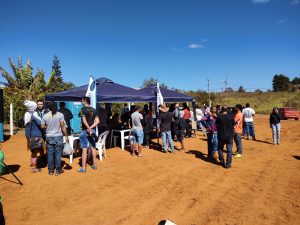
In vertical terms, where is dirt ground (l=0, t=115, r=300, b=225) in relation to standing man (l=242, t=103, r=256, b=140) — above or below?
below

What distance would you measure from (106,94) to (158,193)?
4718 millimetres

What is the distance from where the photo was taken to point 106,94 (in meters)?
9.48

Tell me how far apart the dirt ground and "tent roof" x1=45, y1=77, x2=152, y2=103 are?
84.3 inches

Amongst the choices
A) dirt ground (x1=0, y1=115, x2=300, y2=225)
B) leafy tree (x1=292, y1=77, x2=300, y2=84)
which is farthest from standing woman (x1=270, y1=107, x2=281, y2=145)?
leafy tree (x1=292, y1=77, x2=300, y2=84)

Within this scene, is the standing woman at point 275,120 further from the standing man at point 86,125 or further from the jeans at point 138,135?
the standing man at point 86,125

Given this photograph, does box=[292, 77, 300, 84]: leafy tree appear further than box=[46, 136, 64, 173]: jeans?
Yes

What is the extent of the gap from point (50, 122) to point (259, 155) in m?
7.19

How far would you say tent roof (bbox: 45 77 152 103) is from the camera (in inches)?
368

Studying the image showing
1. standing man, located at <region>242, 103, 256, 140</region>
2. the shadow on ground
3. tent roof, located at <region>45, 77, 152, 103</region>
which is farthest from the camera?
standing man, located at <region>242, 103, 256, 140</region>

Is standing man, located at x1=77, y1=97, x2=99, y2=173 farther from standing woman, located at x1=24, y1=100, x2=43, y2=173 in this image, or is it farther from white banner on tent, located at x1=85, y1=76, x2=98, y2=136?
white banner on tent, located at x1=85, y1=76, x2=98, y2=136

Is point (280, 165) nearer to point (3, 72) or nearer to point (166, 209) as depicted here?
point (166, 209)

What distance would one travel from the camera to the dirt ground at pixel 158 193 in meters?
4.66

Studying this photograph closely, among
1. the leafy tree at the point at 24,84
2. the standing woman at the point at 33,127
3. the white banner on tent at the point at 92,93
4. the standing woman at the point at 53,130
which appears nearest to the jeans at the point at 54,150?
the standing woman at the point at 53,130

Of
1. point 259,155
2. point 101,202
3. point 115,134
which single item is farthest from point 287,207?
point 115,134
